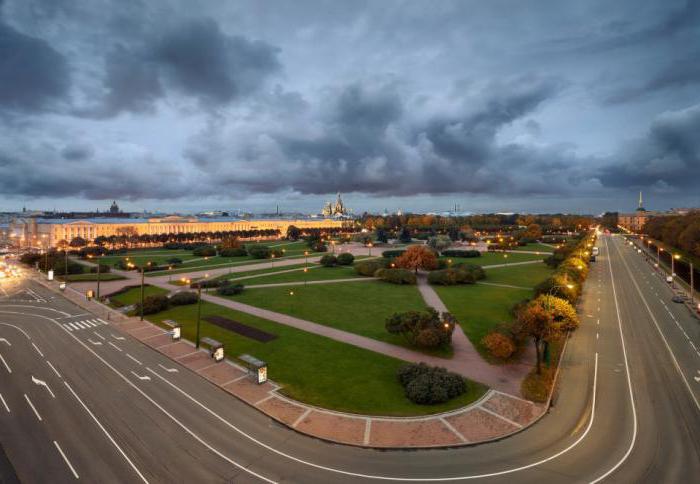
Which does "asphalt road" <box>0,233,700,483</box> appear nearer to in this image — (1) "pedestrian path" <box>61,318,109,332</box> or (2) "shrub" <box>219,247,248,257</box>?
(1) "pedestrian path" <box>61,318,109,332</box>

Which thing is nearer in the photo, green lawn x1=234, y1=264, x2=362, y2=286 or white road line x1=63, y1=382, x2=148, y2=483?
white road line x1=63, y1=382, x2=148, y2=483

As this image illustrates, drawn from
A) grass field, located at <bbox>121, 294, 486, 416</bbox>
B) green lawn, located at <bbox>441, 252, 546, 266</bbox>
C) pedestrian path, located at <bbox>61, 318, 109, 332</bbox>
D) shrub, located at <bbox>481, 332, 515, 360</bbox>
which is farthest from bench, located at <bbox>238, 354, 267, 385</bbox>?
green lawn, located at <bbox>441, 252, 546, 266</bbox>

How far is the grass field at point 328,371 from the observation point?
24578mm

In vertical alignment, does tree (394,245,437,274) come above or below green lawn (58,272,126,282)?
above

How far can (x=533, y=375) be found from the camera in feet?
93.9

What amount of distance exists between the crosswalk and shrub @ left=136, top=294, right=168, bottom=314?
14.3ft

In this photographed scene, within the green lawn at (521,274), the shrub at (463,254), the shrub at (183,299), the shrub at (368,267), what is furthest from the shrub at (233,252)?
the green lawn at (521,274)

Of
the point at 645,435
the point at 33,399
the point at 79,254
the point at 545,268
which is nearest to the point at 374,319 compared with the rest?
the point at 645,435

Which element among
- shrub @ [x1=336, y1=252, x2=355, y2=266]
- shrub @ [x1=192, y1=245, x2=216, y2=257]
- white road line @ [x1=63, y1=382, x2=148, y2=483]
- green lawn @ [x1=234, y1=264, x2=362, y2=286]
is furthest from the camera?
shrub @ [x1=192, y1=245, x2=216, y2=257]

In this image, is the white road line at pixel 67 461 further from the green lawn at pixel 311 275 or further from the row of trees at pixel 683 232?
the row of trees at pixel 683 232

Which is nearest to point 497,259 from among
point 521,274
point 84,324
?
point 521,274

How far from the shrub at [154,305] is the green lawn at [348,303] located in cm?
1005

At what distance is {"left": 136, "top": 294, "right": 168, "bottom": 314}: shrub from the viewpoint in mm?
46938

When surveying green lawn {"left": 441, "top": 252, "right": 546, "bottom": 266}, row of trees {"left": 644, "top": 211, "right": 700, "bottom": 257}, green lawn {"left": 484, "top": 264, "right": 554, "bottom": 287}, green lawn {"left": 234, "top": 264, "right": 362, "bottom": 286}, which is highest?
row of trees {"left": 644, "top": 211, "right": 700, "bottom": 257}
